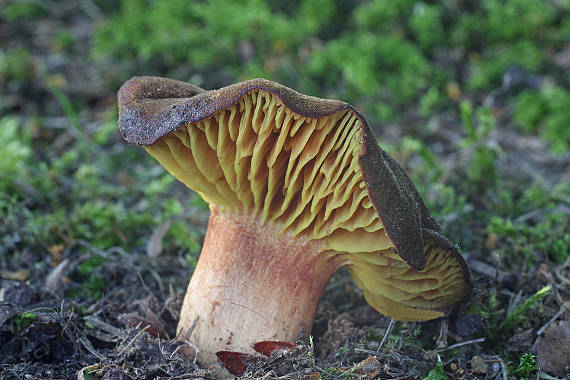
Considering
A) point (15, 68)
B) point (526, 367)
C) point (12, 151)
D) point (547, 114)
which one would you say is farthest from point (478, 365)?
point (15, 68)

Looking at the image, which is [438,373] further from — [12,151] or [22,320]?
[12,151]

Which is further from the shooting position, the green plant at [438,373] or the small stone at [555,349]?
the small stone at [555,349]

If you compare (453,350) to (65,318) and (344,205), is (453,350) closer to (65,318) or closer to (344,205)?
(344,205)

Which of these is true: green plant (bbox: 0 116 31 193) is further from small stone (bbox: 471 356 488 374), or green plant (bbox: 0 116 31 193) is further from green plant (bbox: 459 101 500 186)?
green plant (bbox: 459 101 500 186)

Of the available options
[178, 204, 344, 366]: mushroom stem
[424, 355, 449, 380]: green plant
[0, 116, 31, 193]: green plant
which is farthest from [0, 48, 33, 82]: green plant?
[424, 355, 449, 380]: green plant

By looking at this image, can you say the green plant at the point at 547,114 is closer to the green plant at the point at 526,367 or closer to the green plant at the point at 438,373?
the green plant at the point at 526,367

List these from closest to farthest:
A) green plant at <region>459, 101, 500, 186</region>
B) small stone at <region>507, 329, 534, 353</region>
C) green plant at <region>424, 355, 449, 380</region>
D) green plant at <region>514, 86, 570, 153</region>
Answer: green plant at <region>424, 355, 449, 380</region>, small stone at <region>507, 329, 534, 353</region>, green plant at <region>459, 101, 500, 186</region>, green plant at <region>514, 86, 570, 153</region>

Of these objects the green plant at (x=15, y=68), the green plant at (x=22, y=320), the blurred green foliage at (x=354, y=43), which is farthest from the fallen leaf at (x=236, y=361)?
the green plant at (x=15, y=68)
